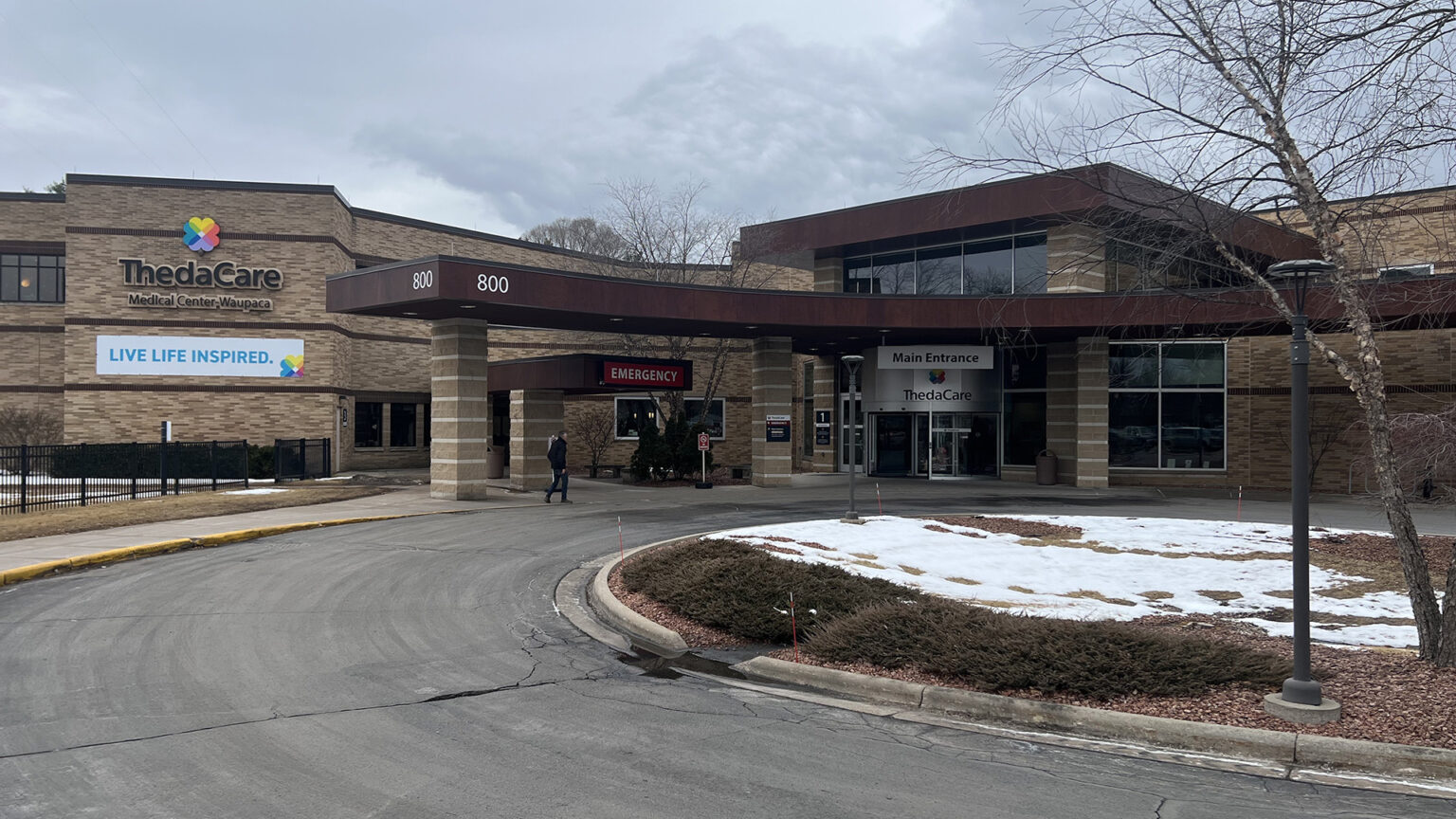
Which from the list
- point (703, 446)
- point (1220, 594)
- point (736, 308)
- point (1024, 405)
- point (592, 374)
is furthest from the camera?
point (1024, 405)

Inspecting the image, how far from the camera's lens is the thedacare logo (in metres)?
32.9

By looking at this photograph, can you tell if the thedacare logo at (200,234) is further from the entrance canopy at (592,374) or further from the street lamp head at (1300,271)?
the street lamp head at (1300,271)

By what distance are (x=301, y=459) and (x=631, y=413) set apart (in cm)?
1411

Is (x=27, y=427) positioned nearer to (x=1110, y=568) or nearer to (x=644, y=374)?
(x=644, y=374)

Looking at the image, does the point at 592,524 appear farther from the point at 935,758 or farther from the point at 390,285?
the point at 935,758

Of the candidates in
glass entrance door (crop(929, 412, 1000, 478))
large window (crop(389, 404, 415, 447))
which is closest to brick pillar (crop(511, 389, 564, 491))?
large window (crop(389, 404, 415, 447))

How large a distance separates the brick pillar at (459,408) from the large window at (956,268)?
1439 centimetres

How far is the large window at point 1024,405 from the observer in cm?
3203

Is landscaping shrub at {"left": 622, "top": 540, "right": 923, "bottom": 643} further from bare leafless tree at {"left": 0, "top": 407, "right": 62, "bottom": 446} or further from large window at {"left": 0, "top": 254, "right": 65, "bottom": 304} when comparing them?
large window at {"left": 0, "top": 254, "right": 65, "bottom": 304}

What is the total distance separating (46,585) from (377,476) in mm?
21209

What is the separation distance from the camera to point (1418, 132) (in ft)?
25.1

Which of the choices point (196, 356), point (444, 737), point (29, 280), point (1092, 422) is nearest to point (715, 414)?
point (1092, 422)

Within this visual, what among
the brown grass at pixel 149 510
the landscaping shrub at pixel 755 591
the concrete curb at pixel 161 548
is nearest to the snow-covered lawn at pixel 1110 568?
the landscaping shrub at pixel 755 591

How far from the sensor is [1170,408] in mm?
30797
